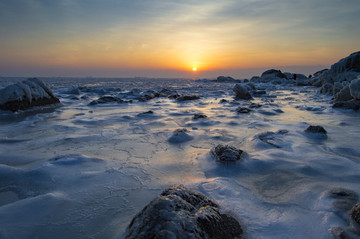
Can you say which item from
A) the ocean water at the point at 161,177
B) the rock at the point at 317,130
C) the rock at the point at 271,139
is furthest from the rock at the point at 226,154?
the rock at the point at 317,130

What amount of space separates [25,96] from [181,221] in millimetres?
8296

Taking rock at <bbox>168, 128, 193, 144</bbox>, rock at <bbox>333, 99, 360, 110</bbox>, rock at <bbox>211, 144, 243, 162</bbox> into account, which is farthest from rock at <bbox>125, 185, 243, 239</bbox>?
rock at <bbox>333, 99, 360, 110</bbox>

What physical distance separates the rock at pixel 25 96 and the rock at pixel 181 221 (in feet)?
25.0

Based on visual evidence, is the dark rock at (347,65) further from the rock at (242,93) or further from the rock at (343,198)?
the rock at (343,198)

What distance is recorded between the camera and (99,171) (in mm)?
2533

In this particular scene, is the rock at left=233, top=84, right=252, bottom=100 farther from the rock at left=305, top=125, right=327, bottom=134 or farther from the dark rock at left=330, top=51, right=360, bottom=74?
the dark rock at left=330, top=51, right=360, bottom=74

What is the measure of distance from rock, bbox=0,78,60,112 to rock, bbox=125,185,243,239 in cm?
761

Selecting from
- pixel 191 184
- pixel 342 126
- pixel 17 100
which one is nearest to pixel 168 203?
pixel 191 184

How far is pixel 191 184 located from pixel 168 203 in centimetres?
91

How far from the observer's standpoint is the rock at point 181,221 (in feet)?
3.96

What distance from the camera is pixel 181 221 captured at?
126cm

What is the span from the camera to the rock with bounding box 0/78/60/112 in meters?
6.72

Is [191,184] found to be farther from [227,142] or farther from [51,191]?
[227,142]

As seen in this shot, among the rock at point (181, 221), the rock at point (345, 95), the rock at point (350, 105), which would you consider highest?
the rock at point (345, 95)
